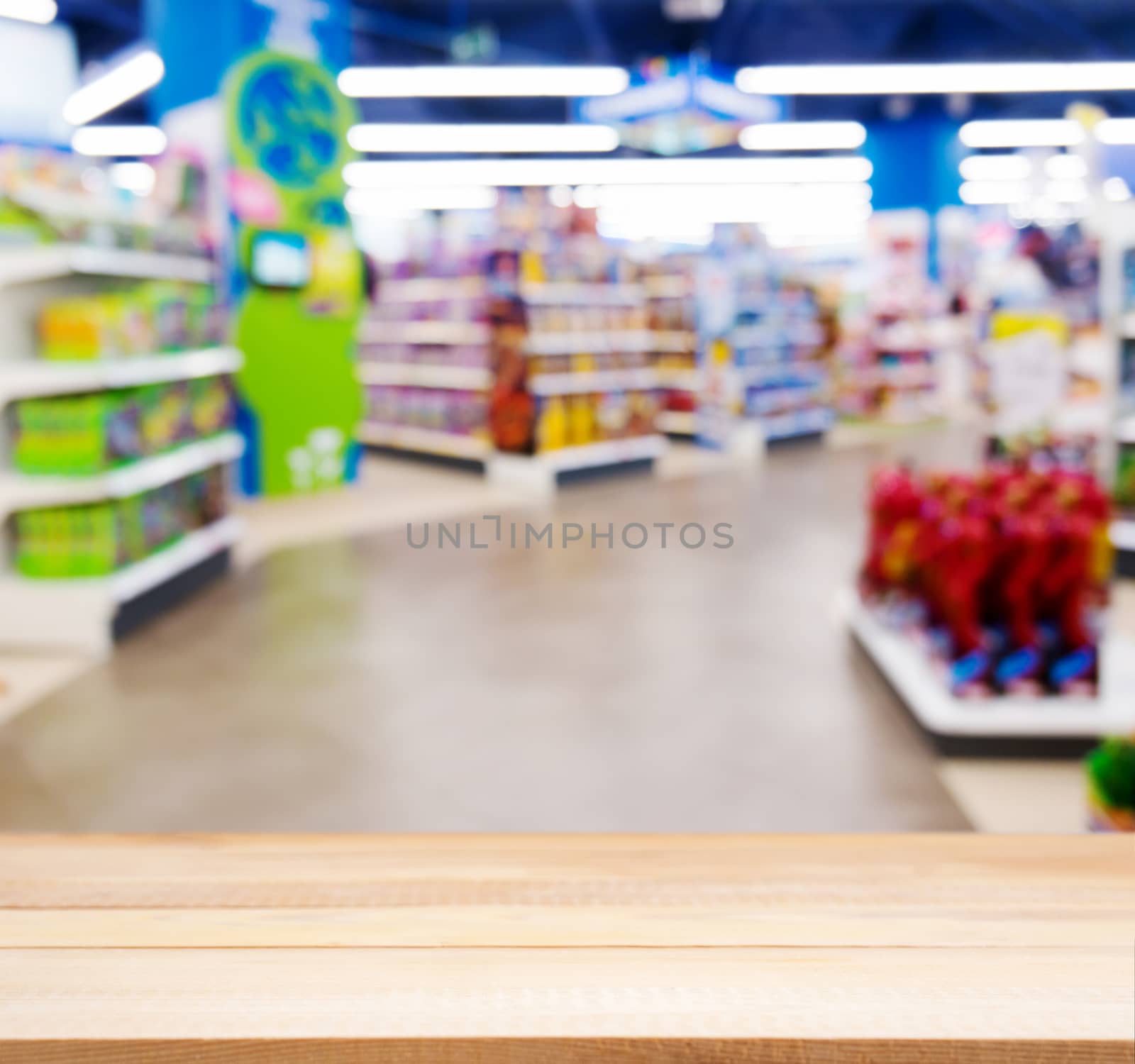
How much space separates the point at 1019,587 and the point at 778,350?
29.2ft

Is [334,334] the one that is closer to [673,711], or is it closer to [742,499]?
[742,499]

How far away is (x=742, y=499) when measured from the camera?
849 cm

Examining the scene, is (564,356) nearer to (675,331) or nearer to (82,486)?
(675,331)

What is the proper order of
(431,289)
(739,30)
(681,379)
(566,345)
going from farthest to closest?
(739,30)
(681,379)
(431,289)
(566,345)

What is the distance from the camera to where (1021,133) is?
1912 cm

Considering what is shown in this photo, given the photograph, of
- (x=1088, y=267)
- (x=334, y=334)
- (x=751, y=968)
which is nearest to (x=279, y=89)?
(x=334, y=334)

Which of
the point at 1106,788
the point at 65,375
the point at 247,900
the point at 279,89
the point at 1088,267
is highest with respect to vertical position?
the point at 279,89

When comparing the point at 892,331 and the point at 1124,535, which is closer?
the point at 1124,535

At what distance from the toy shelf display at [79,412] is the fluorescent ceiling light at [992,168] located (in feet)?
59.8

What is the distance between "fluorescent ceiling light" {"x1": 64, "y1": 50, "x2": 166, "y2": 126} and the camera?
12091mm

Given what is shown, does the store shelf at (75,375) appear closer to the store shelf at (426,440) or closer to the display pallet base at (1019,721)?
the display pallet base at (1019,721)

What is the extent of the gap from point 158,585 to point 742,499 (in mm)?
4582

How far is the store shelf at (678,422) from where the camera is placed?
39.6 feet

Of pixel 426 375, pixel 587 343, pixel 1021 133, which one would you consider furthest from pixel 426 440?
pixel 1021 133
